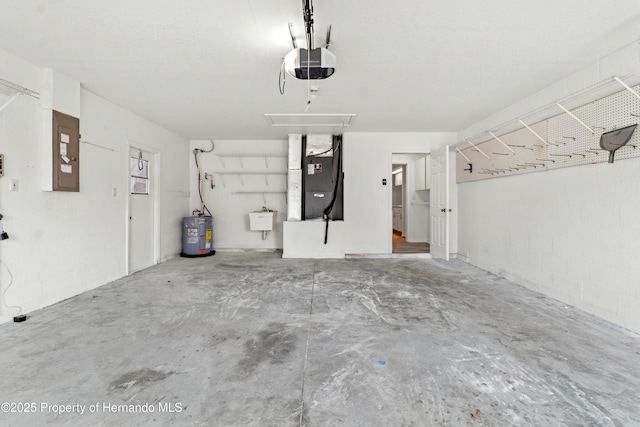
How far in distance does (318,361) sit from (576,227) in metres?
3.01

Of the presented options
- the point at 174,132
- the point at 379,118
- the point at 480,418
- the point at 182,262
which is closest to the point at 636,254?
the point at 480,418

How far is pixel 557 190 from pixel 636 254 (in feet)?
3.35

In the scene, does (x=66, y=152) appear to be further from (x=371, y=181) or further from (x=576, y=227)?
(x=576, y=227)

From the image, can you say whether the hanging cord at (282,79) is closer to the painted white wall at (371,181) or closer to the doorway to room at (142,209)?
the painted white wall at (371,181)

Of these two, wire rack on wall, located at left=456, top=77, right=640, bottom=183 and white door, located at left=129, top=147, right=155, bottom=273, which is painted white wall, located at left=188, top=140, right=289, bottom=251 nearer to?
white door, located at left=129, top=147, right=155, bottom=273

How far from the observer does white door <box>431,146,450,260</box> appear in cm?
493

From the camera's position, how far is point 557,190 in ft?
10.6

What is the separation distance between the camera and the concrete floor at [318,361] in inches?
57.1

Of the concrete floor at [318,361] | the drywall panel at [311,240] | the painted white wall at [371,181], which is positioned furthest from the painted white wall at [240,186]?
the concrete floor at [318,361]

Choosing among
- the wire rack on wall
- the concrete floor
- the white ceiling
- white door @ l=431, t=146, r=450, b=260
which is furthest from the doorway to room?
the wire rack on wall

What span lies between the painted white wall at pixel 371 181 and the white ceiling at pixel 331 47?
1.71 m

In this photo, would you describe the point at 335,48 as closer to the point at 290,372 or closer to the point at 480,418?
the point at 290,372

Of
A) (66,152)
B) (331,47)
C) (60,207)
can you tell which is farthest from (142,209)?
(331,47)

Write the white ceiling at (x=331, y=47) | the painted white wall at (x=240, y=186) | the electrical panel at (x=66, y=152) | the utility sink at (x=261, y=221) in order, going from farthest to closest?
the painted white wall at (x=240, y=186), the utility sink at (x=261, y=221), the electrical panel at (x=66, y=152), the white ceiling at (x=331, y=47)
